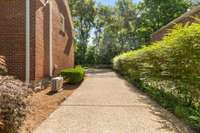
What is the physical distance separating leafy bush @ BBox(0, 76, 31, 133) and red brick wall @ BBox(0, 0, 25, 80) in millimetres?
5999

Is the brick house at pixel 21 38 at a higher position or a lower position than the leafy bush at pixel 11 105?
higher

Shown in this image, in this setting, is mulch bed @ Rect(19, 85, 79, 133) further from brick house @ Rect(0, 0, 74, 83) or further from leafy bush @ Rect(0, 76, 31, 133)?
brick house @ Rect(0, 0, 74, 83)

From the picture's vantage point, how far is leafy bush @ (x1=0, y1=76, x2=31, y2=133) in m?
5.45

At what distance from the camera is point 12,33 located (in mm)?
12031

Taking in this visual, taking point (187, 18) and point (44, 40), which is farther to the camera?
point (187, 18)

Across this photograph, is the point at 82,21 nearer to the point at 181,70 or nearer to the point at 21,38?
the point at 21,38

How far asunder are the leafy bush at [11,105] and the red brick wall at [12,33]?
600 centimetres

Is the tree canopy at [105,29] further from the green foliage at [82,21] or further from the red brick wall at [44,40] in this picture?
the red brick wall at [44,40]

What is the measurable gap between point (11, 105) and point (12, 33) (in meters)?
7.07

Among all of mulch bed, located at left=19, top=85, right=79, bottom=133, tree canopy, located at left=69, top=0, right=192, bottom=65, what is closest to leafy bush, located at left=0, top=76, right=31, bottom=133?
mulch bed, located at left=19, top=85, right=79, bottom=133

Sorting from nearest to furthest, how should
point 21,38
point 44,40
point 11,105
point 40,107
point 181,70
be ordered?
point 11,105 → point 181,70 → point 40,107 → point 21,38 → point 44,40

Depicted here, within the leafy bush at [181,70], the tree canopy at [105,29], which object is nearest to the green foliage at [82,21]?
the tree canopy at [105,29]

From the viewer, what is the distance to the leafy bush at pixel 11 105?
545 cm

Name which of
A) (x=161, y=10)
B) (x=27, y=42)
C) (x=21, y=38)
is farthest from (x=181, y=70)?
(x=161, y=10)
